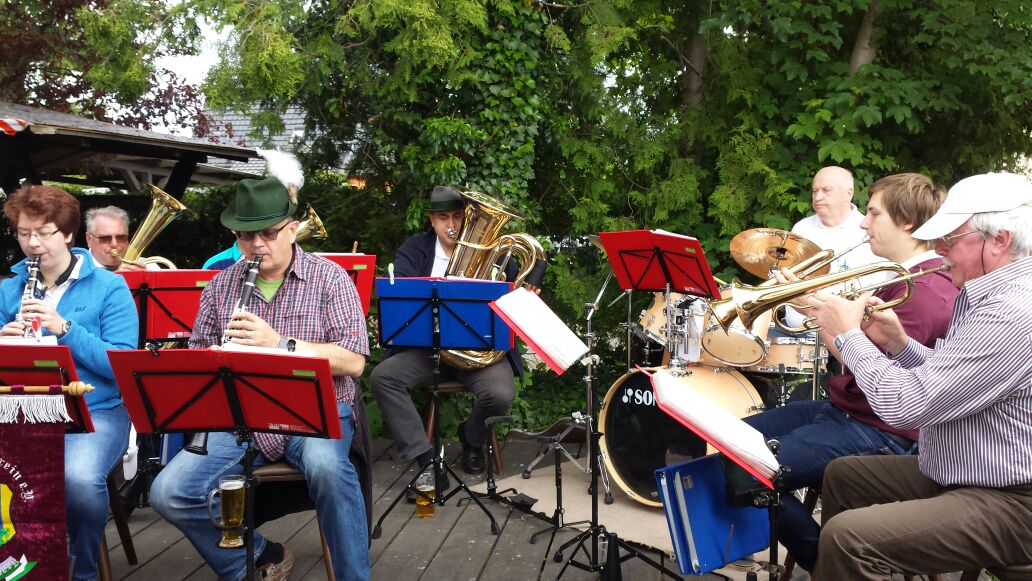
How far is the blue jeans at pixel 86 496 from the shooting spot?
125 inches

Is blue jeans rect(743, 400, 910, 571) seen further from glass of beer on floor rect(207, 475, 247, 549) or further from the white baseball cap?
glass of beer on floor rect(207, 475, 247, 549)

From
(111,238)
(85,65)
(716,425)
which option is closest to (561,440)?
(716,425)

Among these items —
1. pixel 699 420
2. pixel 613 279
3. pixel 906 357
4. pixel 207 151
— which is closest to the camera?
pixel 699 420

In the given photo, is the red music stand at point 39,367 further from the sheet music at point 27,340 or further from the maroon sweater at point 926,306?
the maroon sweater at point 926,306

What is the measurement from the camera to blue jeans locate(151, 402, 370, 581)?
3.14 metres

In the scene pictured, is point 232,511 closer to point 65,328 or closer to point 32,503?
point 32,503

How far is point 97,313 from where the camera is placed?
11.3 feet

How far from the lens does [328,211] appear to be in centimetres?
693

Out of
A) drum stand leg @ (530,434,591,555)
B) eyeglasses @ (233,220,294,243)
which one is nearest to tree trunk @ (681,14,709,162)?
drum stand leg @ (530,434,591,555)

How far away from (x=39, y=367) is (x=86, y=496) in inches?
26.5

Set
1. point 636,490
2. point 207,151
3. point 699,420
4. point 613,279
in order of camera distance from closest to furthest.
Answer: point 699,420 < point 636,490 < point 613,279 < point 207,151

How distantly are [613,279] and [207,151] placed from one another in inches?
173

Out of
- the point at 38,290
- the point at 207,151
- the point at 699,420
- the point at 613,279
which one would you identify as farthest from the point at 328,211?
the point at 699,420

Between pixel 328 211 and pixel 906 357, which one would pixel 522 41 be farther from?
pixel 906 357
